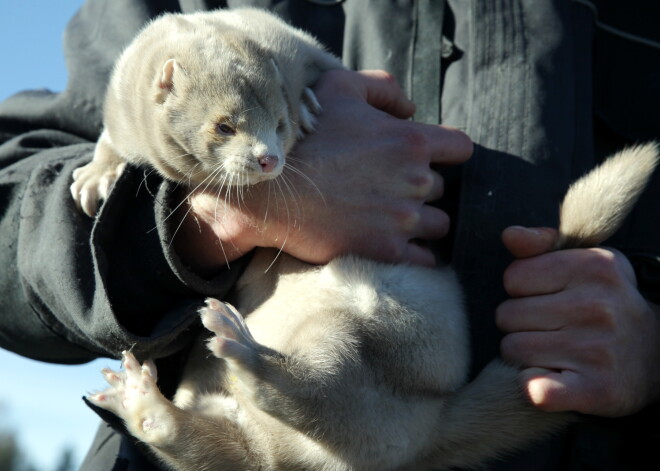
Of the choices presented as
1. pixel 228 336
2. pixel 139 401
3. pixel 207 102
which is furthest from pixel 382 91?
pixel 139 401

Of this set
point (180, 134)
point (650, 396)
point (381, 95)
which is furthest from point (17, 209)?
point (650, 396)

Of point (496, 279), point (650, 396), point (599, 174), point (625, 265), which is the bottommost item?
point (650, 396)

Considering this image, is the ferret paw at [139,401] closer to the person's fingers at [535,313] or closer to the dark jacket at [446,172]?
the dark jacket at [446,172]

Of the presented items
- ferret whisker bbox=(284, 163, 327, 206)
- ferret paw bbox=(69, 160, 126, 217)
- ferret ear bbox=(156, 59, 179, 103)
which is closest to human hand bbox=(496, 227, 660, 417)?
ferret whisker bbox=(284, 163, 327, 206)

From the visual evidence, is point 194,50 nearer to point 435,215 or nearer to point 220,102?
point 220,102

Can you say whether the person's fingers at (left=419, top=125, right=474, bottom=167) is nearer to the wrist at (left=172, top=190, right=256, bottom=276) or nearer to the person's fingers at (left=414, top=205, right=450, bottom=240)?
the person's fingers at (left=414, top=205, right=450, bottom=240)

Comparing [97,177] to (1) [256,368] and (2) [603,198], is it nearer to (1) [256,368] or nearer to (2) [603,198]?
(1) [256,368]

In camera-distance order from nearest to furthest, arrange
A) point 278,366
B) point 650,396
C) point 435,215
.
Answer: point 278,366 → point 650,396 → point 435,215

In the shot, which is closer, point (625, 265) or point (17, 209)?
point (625, 265)

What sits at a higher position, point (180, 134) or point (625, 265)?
point (180, 134)

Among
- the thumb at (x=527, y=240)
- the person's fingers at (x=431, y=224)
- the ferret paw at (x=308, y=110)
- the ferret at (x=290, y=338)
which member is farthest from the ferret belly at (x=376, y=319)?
the ferret paw at (x=308, y=110)
